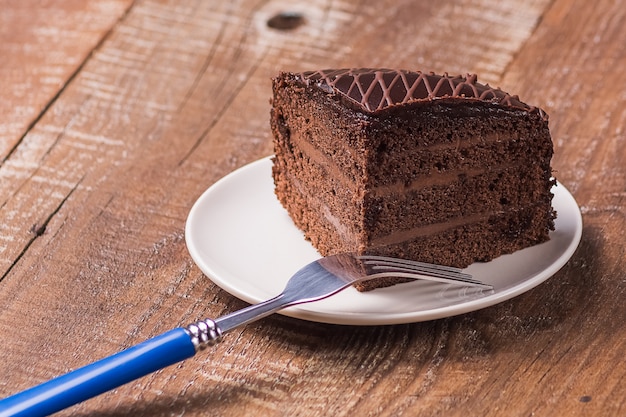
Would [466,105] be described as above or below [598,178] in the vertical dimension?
above

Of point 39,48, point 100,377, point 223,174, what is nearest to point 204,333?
point 100,377

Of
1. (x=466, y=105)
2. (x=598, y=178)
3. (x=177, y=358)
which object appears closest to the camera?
(x=177, y=358)

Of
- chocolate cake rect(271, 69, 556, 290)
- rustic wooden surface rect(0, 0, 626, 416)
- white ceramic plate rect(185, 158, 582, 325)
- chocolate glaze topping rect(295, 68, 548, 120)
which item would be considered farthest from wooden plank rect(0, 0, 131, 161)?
chocolate glaze topping rect(295, 68, 548, 120)

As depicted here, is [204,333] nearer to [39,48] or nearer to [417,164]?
[417,164]

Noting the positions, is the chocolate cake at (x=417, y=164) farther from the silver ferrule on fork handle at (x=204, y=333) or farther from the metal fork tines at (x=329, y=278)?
the silver ferrule on fork handle at (x=204, y=333)

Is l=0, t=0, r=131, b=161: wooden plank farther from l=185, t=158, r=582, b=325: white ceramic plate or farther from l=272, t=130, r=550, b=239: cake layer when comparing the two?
l=272, t=130, r=550, b=239: cake layer

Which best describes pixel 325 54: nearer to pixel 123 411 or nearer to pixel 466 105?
pixel 466 105

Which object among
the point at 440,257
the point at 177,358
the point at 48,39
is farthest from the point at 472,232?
the point at 48,39
